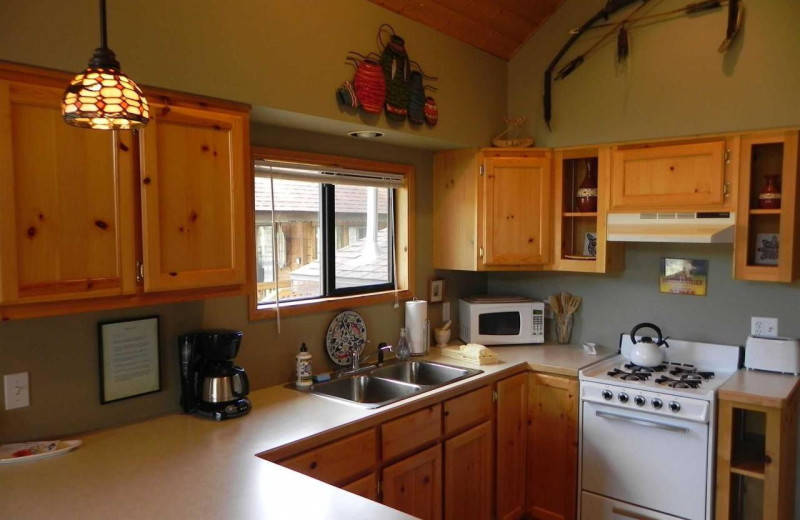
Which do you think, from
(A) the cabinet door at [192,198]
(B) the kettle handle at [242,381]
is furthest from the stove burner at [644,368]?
(A) the cabinet door at [192,198]

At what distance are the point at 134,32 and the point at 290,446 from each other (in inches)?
57.9

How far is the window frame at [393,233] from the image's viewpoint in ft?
8.62

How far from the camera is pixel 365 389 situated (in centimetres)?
295

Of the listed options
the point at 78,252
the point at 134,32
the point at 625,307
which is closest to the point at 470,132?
the point at 625,307

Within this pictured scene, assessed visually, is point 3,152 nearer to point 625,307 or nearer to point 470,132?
point 470,132

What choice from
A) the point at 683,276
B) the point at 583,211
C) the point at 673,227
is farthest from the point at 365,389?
the point at 683,276

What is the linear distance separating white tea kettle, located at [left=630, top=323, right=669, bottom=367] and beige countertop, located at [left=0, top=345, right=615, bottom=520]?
4.68ft

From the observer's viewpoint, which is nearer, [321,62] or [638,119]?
[321,62]

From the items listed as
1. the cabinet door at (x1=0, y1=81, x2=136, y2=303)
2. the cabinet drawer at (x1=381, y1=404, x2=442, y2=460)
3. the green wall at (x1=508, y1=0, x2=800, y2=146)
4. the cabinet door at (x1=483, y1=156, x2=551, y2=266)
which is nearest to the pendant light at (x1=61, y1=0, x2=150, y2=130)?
the cabinet door at (x1=0, y1=81, x2=136, y2=303)

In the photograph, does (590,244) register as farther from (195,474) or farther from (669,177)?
(195,474)

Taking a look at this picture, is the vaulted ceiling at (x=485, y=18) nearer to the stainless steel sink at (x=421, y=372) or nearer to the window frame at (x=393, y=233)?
the window frame at (x=393, y=233)

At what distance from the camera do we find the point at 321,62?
8.25 feet

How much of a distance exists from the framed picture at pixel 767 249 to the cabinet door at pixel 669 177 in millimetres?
329

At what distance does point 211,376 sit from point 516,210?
6.68 feet
